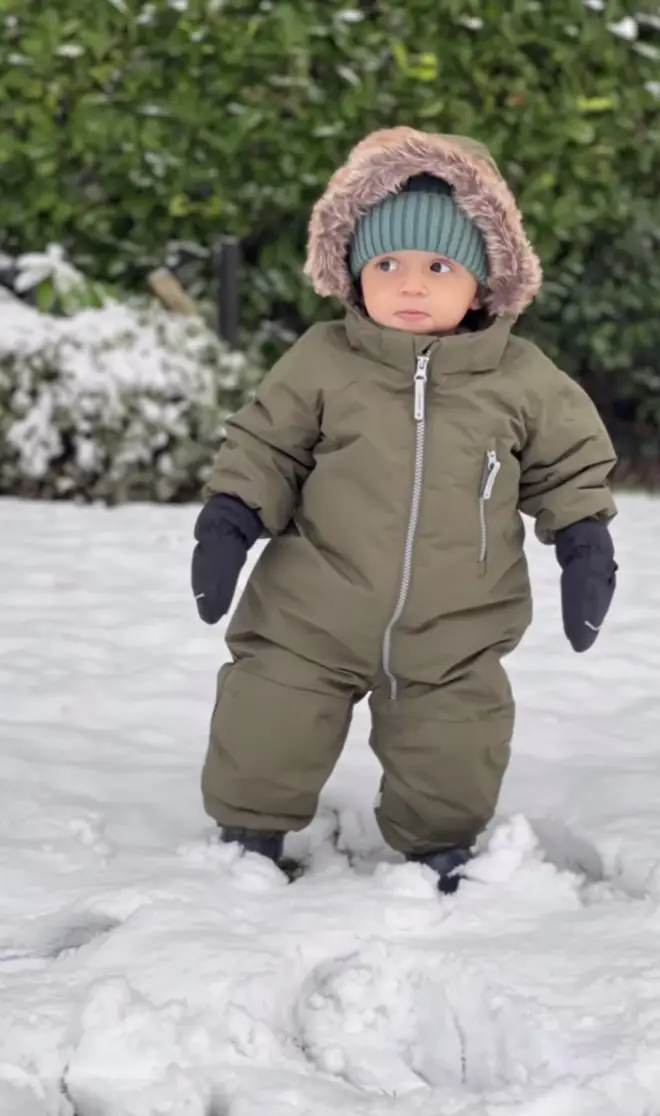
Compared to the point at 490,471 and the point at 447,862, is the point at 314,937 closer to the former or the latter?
the point at 447,862

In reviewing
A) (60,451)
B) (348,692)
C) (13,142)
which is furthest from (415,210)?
(13,142)

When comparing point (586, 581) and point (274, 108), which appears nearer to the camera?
point (586, 581)

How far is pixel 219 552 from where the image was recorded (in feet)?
6.65

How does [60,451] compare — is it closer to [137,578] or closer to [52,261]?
[52,261]

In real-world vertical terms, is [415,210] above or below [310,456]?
above

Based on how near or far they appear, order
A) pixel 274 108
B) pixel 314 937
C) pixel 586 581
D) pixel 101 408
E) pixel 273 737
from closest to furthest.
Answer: pixel 314 937, pixel 586 581, pixel 273 737, pixel 101 408, pixel 274 108

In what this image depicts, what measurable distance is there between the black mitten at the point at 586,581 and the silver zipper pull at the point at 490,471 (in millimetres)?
148

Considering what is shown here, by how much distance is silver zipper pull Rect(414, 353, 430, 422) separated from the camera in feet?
6.63

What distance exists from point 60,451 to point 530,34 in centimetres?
271

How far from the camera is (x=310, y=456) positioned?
2.16m

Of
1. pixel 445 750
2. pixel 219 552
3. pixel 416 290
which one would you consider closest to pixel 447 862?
pixel 445 750

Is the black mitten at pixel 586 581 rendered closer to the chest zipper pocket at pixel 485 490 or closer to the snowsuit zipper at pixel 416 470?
the chest zipper pocket at pixel 485 490

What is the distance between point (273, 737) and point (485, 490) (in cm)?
51

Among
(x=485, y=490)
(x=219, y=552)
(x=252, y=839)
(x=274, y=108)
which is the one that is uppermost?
(x=485, y=490)
